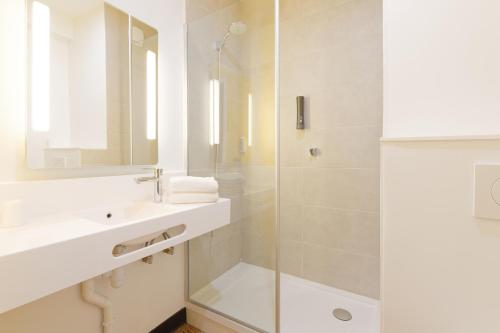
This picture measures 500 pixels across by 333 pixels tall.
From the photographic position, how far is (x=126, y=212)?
3.76 feet

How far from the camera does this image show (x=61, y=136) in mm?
1024

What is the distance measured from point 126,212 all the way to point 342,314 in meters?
1.48

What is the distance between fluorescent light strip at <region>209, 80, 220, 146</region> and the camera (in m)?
1.60

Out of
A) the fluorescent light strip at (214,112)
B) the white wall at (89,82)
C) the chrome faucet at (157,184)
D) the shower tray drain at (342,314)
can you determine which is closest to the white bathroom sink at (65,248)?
the chrome faucet at (157,184)

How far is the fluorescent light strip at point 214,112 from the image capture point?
1.60 metres

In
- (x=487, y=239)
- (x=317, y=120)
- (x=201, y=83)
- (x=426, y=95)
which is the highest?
(x=201, y=83)

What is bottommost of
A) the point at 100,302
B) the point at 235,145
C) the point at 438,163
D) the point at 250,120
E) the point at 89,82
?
the point at 100,302

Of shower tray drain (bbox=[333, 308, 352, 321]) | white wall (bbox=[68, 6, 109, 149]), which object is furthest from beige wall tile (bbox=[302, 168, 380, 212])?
white wall (bbox=[68, 6, 109, 149])

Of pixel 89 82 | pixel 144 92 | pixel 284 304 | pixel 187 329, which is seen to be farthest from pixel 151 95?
pixel 284 304

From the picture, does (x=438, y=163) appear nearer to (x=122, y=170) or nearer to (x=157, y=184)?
(x=157, y=184)

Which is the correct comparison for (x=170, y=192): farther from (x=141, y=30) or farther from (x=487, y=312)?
(x=487, y=312)

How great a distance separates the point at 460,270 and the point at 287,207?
1336 millimetres

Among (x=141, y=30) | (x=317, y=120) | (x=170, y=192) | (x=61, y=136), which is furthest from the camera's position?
(x=317, y=120)

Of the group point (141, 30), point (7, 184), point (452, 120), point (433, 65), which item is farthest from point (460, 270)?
point (141, 30)
